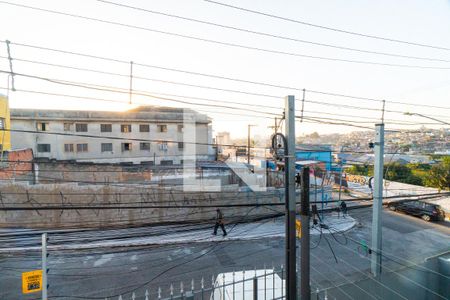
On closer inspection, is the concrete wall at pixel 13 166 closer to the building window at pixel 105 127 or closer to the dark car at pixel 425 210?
the building window at pixel 105 127

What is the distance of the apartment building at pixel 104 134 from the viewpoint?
22250 millimetres

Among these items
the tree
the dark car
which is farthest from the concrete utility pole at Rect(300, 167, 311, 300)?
the tree

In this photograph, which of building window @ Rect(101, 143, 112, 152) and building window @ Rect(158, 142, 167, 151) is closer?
building window @ Rect(101, 143, 112, 152)

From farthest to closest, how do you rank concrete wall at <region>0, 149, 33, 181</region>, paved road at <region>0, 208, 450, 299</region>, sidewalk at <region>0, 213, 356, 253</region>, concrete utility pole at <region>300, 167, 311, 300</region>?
concrete wall at <region>0, 149, 33, 181</region> → sidewalk at <region>0, 213, 356, 253</region> → paved road at <region>0, 208, 450, 299</region> → concrete utility pole at <region>300, 167, 311, 300</region>

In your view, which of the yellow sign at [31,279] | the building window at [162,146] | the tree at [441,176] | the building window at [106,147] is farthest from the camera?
the building window at [162,146]

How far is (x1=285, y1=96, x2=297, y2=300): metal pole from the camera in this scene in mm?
3646

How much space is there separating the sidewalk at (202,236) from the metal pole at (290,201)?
22.4 ft

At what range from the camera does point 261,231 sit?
13.1m

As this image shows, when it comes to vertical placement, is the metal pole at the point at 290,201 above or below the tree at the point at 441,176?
above

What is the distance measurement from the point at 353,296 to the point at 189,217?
9.79 m

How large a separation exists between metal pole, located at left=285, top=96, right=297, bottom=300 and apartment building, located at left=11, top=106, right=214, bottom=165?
16901 millimetres

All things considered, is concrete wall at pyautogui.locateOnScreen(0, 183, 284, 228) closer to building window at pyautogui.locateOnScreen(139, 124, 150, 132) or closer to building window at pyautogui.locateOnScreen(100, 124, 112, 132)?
building window at pyautogui.locateOnScreen(100, 124, 112, 132)

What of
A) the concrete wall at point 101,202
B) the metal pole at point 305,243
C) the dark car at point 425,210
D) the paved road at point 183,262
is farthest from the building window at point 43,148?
the dark car at point 425,210

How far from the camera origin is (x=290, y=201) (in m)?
3.71
